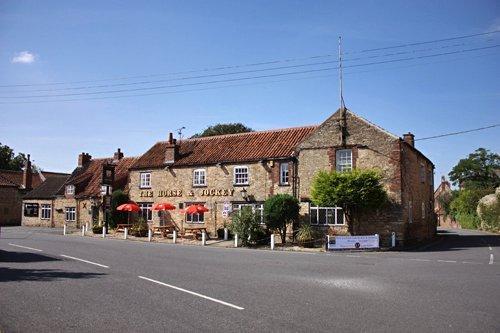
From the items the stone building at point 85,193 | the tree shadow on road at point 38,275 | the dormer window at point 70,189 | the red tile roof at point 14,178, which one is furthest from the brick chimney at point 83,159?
the tree shadow on road at point 38,275

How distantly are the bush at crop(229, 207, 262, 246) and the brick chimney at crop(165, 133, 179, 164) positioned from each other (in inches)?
422

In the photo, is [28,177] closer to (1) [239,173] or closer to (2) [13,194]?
(2) [13,194]

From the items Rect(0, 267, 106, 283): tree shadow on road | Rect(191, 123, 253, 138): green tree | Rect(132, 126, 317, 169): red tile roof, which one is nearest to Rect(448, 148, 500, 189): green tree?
Rect(191, 123, 253, 138): green tree

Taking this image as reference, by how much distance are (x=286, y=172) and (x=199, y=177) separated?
764cm

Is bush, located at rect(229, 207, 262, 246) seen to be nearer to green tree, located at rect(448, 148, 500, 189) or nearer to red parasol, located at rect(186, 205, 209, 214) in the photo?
red parasol, located at rect(186, 205, 209, 214)

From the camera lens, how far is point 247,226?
28.1m

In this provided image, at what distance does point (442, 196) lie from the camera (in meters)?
85.8

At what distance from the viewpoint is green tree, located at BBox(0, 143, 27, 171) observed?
3132 inches

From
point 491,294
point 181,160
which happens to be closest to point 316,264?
point 491,294

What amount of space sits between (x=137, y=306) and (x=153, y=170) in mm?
29833

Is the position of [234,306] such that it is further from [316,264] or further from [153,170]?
[153,170]

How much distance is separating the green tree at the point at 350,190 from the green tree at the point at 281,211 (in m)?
1.99

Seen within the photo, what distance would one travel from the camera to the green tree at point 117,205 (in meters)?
39.5

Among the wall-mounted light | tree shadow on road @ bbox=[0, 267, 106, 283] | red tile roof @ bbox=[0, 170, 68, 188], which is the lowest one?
tree shadow on road @ bbox=[0, 267, 106, 283]
